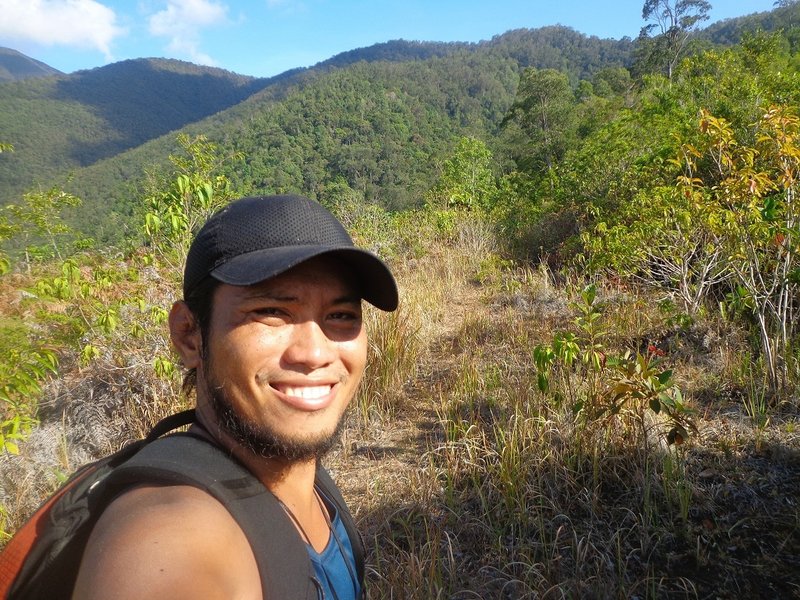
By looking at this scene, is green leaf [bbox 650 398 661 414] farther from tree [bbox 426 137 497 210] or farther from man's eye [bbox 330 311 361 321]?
tree [bbox 426 137 497 210]

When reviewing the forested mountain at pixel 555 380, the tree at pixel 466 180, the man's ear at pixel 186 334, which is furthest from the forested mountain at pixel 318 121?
the tree at pixel 466 180

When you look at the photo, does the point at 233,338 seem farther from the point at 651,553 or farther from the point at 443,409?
the point at 443,409

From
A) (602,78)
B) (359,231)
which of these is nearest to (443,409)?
(359,231)

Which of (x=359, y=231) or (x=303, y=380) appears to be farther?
(x=359, y=231)

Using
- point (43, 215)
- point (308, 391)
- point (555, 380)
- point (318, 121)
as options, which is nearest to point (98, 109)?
point (318, 121)

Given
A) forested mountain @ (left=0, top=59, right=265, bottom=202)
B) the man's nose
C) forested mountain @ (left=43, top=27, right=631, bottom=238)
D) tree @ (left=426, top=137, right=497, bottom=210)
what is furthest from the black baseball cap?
forested mountain @ (left=0, top=59, right=265, bottom=202)

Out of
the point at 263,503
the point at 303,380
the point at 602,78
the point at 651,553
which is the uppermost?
the point at 602,78

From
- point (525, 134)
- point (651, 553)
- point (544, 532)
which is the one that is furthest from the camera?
point (525, 134)

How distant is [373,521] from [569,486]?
944mm

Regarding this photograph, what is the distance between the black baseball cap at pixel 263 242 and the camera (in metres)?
0.77

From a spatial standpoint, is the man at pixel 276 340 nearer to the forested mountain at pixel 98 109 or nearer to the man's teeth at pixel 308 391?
the man's teeth at pixel 308 391

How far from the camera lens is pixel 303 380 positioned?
0.81 m

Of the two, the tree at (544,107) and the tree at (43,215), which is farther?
the tree at (544,107)

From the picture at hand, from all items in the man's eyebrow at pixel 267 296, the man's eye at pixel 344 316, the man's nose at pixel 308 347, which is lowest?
the man's nose at pixel 308 347
